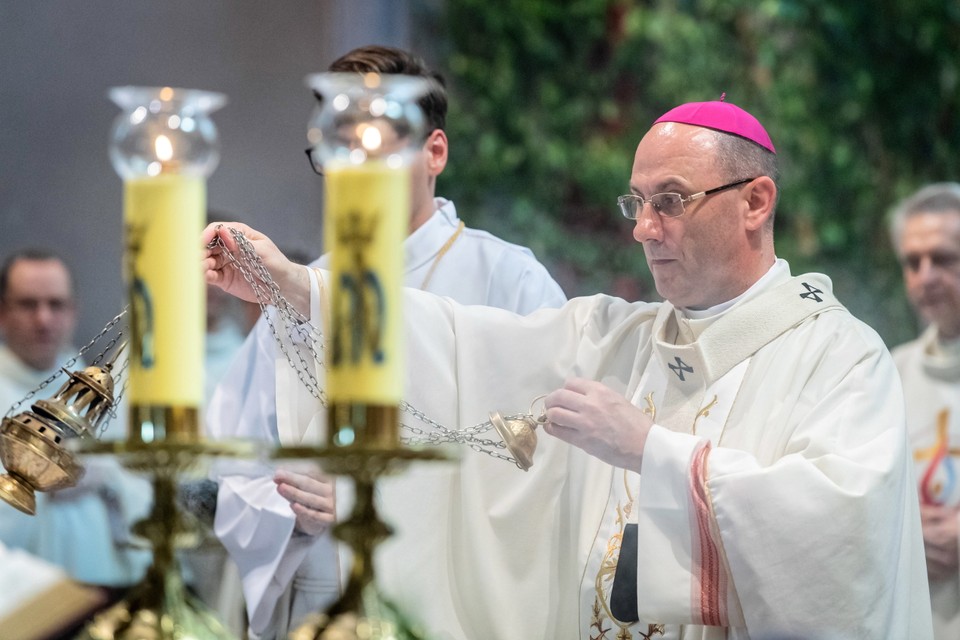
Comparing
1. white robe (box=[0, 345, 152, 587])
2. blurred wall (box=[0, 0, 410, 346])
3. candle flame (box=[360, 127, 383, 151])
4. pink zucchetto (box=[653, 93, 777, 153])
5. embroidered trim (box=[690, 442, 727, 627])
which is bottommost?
white robe (box=[0, 345, 152, 587])

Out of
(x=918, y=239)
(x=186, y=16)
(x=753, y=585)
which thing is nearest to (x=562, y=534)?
(x=753, y=585)

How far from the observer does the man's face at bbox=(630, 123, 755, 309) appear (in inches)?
128

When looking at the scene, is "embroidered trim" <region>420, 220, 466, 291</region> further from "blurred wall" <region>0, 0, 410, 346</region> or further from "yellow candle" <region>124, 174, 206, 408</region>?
"yellow candle" <region>124, 174, 206, 408</region>

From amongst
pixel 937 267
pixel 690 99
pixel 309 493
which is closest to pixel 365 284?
pixel 309 493

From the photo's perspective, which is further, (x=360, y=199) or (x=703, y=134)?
(x=703, y=134)

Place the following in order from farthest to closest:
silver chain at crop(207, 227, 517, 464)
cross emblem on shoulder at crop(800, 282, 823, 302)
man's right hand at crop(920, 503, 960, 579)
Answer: man's right hand at crop(920, 503, 960, 579)
cross emblem on shoulder at crop(800, 282, 823, 302)
silver chain at crop(207, 227, 517, 464)

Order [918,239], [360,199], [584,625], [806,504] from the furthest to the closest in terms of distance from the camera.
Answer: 1. [918,239]
2. [584,625]
3. [806,504]
4. [360,199]

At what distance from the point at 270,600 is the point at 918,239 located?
10.2 ft

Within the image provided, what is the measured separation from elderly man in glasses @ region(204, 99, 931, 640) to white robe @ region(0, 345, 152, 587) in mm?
2831

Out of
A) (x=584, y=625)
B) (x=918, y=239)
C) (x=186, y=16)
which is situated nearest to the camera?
(x=584, y=625)

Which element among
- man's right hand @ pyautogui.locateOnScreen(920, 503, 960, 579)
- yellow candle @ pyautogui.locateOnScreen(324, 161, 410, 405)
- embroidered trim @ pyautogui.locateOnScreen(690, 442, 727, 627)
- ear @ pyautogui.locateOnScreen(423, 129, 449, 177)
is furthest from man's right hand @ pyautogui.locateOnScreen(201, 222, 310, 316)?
man's right hand @ pyautogui.locateOnScreen(920, 503, 960, 579)

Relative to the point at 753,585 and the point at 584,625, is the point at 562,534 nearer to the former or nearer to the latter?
the point at 584,625

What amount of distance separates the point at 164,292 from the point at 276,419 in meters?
2.72

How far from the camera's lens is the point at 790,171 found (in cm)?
805
